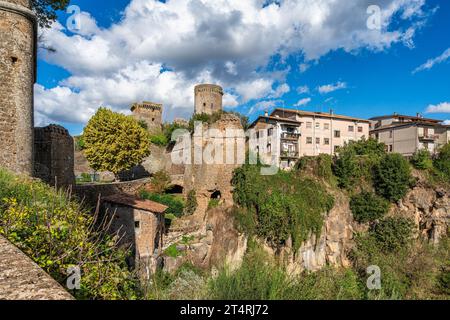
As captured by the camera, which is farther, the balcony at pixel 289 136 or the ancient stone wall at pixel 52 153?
the balcony at pixel 289 136

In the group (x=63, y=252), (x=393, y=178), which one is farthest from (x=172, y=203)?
(x=393, y=178)

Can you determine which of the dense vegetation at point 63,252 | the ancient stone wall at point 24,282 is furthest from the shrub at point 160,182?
the ancient stone wall at point 24,282

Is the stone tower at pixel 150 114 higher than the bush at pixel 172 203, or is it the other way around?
the stone tower at pixel 150 114

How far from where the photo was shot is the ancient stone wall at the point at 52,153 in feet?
44.7

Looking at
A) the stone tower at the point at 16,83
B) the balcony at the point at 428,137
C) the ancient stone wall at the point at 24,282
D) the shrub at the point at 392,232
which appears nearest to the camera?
the ancient stone wall at the point at 24,282

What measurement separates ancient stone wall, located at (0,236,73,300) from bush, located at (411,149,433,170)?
31.2 metres

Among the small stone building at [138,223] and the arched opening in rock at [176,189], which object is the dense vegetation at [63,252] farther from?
the arched opening in rock at [176,189]

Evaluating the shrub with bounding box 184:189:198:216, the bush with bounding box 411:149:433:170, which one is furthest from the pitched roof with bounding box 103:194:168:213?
the bush with bounding box 411:149:433:170

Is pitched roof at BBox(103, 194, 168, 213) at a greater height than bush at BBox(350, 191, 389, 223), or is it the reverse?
pitched roof at BBox(103, 194, 168, 213)

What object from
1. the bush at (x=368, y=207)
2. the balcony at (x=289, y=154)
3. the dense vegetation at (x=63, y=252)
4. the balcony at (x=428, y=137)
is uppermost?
the balcony at (x=428, y=137)

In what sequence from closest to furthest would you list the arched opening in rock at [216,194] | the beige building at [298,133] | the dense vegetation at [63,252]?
the dense vegetation at [63,252] → the arched opening in rock at [216,194] → the beige building at [298,133]

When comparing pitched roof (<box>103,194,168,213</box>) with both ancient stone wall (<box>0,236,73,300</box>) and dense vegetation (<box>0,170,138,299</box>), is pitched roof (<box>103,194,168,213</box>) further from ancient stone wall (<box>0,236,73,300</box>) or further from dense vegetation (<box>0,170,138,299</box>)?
ancient stone wall (<box>0,236,73,300</box>)

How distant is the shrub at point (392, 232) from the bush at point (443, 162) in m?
7.16

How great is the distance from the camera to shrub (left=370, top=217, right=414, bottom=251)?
22000 mm
